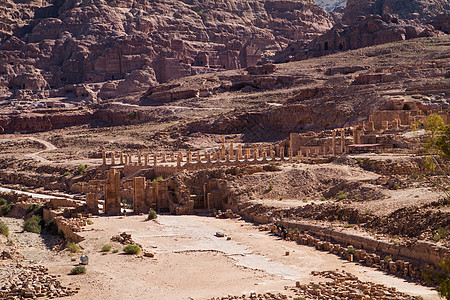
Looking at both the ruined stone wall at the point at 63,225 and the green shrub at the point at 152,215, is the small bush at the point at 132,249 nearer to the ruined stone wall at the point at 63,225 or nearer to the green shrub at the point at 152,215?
the ruined stone wall at the point at 63,225

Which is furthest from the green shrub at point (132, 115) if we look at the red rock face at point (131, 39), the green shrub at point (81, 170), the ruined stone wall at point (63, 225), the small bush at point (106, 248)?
the small bush at point (106, 248)

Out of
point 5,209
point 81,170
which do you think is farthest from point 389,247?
point 81,170

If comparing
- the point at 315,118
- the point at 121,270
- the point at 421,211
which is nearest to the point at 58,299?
the point at 121,270

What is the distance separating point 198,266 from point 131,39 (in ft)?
289

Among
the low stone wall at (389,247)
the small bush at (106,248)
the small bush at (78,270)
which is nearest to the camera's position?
the low stone wall at (389,247)

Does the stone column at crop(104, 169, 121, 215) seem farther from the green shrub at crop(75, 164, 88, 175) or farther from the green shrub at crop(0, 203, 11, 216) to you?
the green shrub at crop(75, 164, 88, 175)

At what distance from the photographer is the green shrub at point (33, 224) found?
3512 centimetres

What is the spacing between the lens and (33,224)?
118 feet

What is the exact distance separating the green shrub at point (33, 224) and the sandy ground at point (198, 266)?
6302 millimetres

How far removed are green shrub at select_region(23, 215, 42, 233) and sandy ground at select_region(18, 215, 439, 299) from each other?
630 centimetres

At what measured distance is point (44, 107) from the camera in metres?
92.4

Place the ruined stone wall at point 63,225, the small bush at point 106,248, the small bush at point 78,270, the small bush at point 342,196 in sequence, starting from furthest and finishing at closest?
the small bush at point 342,196 → the ruined stone wall at point 63,225 → the small bush at point 106,248 → the small bush at point 78,270

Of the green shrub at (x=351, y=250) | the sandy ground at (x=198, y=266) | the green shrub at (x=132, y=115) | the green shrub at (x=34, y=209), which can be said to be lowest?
the green shrub at (x=34, y=209)

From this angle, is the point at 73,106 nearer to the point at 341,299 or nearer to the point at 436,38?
the point at 436,38
